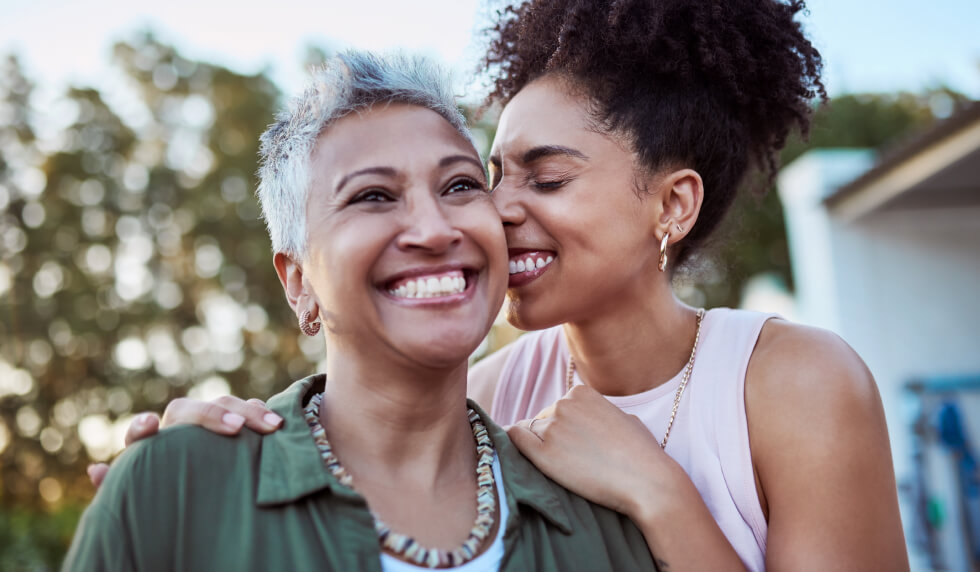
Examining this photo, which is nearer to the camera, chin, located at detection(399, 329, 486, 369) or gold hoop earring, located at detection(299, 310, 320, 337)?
chin, located at detection(399, 329, 486, 369)

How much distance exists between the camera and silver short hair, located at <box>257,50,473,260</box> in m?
2.08

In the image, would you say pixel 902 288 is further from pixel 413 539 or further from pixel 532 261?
pixel 413 539

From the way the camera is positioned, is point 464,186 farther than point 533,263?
No

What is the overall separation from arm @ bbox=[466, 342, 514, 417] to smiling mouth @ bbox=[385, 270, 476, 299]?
4.84 feet

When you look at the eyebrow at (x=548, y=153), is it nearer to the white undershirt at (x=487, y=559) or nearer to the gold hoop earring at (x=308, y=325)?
the gold hoop earring at (x=308, y=325)

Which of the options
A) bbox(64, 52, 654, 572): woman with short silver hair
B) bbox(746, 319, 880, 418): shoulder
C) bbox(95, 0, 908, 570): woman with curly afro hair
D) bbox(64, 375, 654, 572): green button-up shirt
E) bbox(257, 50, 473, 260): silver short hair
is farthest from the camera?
bbox(746, 319, 880, 418): shoulder

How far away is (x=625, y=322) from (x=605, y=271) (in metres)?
0.28

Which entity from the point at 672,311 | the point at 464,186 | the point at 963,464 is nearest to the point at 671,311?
the point at 672,311

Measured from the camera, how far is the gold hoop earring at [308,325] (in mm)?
2104

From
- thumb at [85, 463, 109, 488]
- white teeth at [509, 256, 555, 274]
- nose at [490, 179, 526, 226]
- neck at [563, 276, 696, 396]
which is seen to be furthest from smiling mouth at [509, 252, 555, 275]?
thumb at [85, 463, 109, 488]

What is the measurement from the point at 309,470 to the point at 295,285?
521 mm

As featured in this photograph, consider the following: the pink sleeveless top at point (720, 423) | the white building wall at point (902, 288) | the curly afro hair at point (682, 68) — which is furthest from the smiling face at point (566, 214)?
the white building wall at point (902, 288)

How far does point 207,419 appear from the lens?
6.07 ft

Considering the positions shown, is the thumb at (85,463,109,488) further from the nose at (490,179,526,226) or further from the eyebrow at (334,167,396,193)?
the nose at (490,179,526,226)
